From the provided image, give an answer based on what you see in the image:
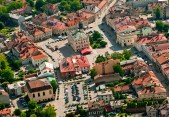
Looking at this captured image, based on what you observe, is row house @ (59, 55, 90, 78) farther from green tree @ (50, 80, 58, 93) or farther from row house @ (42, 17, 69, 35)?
row house @ (42, 17, 69, 35)

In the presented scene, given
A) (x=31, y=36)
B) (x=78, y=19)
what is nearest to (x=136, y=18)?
(x=78, y=19)

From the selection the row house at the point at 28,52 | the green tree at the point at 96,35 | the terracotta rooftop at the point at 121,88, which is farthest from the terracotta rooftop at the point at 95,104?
the green tree at the point at 96,35

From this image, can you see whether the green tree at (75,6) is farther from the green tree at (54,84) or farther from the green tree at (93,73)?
the green tree at (54,84)

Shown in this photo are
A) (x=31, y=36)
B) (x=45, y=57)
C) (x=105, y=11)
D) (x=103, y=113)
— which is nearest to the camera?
(x=103, y=113)

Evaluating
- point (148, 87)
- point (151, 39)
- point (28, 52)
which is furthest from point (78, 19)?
point (148, 87)

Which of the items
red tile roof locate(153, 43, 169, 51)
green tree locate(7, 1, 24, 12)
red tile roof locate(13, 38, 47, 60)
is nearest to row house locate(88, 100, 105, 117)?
red tile roof locate(153, 43, 169, 51)

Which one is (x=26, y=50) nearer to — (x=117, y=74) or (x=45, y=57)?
(x=45, y=57)
